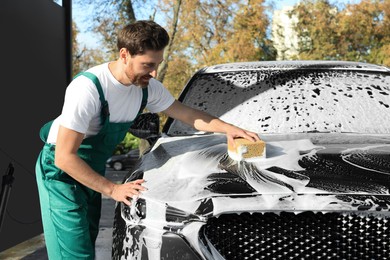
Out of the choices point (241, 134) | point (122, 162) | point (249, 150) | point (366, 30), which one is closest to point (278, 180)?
point (249, 150)

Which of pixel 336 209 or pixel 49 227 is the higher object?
pixel 336 209

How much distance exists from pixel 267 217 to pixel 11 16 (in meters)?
4.10

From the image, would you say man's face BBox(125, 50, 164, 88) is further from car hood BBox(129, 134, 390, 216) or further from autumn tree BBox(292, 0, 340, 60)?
autumn tree BBox(292, 0, 340, 60)

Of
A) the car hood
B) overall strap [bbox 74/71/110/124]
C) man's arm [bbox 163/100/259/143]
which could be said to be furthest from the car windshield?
overall strap [bbox 74/71/110/124]

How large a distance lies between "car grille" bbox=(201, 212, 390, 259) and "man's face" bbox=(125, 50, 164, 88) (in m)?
0.77

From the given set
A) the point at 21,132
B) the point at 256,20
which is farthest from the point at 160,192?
the point at 256,20

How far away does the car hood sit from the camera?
88.6 inches

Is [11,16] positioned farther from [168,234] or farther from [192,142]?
[168,234]

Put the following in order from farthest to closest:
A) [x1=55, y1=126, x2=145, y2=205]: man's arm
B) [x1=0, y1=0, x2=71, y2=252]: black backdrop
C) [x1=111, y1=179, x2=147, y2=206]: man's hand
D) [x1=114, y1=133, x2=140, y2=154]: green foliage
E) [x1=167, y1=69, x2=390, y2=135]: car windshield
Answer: [x1=114, y1=133, x2=140, y2=154]: green foliage, [x1=0, y1=0, x2=71, y2=252]: black backdrop, [x1=167, y1=69, x2=390, y2=135]: car windshield, [x1=55, y1=126, x2=145, y2=205]: man's arm, [x1=111, y1=179, x2=147, y2=206]: man's hand

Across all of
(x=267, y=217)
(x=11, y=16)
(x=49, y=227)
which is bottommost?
(x=49, y=227)

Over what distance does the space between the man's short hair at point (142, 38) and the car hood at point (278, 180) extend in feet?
1.66

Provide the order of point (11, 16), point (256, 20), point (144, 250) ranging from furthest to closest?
point (256, 20) < point (11, 16) < point (144, 250)

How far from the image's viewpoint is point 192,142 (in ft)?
10.8

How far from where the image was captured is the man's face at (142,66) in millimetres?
2711
